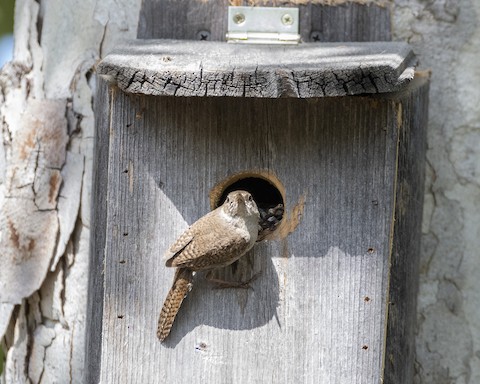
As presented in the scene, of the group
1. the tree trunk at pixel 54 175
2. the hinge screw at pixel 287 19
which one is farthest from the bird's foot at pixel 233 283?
the hinge screw at pixel 287 19

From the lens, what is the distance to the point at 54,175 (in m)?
3.13

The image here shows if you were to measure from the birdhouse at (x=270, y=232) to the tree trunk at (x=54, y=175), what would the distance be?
51cm

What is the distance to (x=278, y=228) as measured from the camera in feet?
8.50

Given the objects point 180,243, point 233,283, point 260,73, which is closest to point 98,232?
point 180,243

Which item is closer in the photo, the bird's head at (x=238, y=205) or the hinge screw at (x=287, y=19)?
the bird's head at (x=238, y=205)

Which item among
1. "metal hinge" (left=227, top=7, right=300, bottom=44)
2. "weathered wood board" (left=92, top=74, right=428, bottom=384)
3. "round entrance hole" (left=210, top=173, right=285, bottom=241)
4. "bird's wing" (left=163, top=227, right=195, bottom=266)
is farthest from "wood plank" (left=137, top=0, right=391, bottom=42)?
"bird's wing" (left=163, top=227, right=195, bottom=266)

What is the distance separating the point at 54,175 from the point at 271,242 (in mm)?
912

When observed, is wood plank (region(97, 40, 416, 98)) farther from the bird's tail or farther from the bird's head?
the bird's tail

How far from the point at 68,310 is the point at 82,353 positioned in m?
0.15

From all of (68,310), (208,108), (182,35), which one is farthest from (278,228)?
(68,310)

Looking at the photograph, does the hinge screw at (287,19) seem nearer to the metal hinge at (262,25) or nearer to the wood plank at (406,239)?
the metal hinge at (262,25)

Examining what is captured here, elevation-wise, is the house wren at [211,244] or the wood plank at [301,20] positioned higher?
the wood plank at [301,20]

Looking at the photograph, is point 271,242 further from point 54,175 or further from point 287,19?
point 54,175

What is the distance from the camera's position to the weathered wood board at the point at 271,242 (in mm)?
2516
